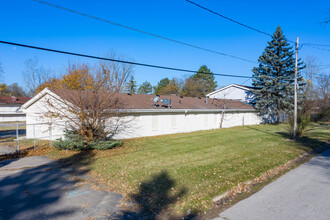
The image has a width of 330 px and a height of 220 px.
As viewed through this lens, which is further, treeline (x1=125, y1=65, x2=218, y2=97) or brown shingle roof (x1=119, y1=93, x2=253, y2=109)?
treeline (x1=125, y1=65, x2=218, y2=97)

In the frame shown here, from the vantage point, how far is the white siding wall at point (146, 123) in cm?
1492

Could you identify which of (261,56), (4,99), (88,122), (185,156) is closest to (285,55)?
(261,56)

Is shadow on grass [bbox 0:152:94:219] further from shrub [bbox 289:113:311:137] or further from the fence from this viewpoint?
shrub [bbox 289:113:311:137]

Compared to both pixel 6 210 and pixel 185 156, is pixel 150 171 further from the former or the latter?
pixel 6 210

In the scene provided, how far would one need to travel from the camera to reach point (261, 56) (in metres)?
29.3

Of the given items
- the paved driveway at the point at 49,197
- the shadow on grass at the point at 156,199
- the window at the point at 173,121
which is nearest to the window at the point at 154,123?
the window at the point at 173,121

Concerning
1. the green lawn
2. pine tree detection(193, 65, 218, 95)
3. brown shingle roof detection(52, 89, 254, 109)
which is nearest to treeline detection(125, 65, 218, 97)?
pine tree detection(193, 65, 218, 95)

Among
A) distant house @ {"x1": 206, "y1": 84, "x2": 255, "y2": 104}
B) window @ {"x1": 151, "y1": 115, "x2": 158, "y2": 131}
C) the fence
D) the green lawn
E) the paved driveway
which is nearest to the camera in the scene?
the paved driveway

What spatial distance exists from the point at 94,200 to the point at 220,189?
3232 millimetres

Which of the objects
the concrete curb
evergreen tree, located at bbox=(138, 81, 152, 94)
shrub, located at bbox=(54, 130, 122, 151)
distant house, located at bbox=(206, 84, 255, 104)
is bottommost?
the concrete curb

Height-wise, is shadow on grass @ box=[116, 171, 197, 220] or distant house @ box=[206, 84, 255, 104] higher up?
distant house @ box=[206, 84, 255, 104]

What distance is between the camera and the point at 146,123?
16625 mm

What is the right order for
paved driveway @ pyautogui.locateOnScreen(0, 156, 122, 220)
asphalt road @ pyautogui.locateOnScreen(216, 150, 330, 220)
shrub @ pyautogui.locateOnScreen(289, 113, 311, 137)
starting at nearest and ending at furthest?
asphalt road @ pyautogui.locateOnScreen(216, 150, 330, 220)
paved driveway @ pyautogui.locateOnScreen(0, 156, 122, 220)
shrub @ pyautogui.locateOnScreen(289, 113, 311, 137)

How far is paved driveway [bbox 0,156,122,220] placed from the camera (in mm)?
4520
